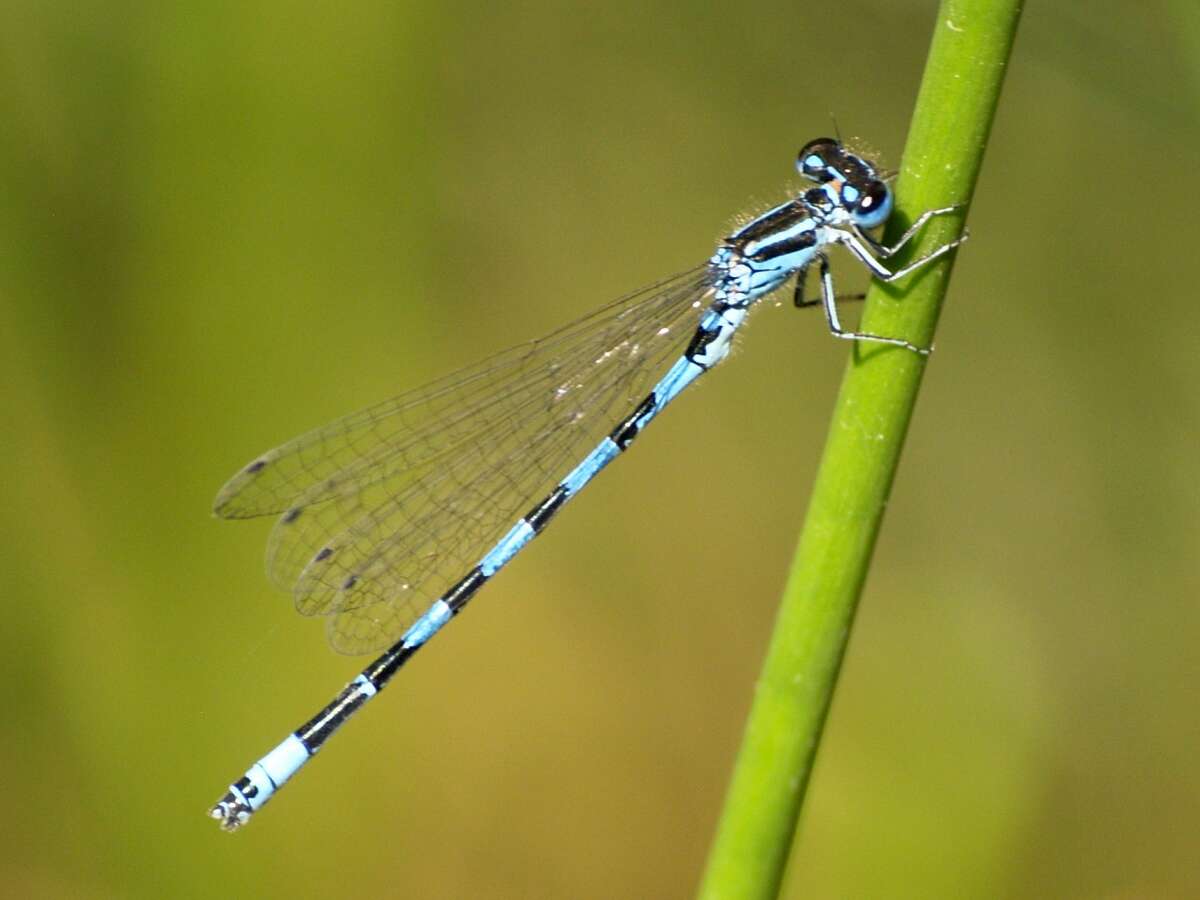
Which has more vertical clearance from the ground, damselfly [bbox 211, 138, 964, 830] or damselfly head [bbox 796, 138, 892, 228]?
damselfly [bbox 211, 138, 964, 830]

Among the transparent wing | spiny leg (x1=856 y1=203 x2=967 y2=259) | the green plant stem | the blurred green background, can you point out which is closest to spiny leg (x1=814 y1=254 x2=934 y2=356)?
the green plant stem

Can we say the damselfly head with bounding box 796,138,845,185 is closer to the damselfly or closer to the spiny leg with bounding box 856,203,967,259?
the damselfly

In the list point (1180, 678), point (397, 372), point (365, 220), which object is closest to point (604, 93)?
point (365, 220)

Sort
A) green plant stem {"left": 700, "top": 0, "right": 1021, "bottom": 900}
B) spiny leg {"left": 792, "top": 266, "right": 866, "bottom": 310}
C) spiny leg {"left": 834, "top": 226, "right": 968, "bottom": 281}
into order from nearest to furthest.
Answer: green plant stem {"left": 700, "top": 0, "right": 1021, "bottom": 900}
spiny leg {"left": 834, "top": 226, "right": 968, "bottom": 281}
spiny leg {"left": 792, "top": 266, "right": 866, "bottom": 310}

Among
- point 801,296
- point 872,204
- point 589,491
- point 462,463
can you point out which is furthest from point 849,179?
point 589,491

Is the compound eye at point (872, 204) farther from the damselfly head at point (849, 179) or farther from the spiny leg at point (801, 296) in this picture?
the spiny leg at point (801, 296)

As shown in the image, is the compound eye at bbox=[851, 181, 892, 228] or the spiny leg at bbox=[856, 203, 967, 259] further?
the compound eye at bbox=[851, 181, 892, 228]

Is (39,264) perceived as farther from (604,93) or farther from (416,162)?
(604,93)

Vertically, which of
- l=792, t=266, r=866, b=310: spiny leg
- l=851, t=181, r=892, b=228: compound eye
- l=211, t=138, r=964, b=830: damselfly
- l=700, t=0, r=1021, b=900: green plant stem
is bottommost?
l=700, t=0, r=1021, b=900: green plant stem

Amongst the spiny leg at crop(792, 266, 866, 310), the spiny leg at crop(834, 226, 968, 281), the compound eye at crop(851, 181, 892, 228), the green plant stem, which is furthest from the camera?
the spiny leg at crop(792, 266, 866, 310)
